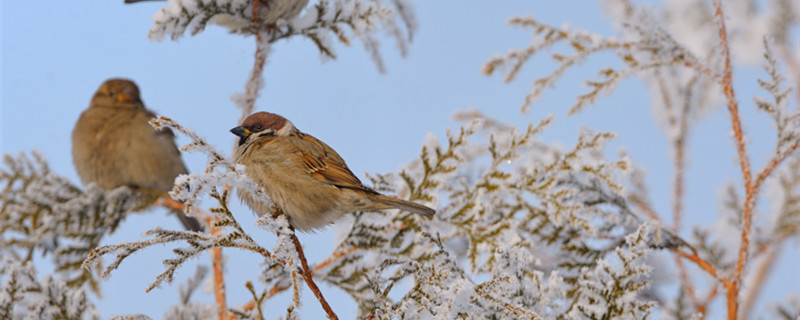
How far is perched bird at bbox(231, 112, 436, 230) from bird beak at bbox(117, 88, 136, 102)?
3464 mm

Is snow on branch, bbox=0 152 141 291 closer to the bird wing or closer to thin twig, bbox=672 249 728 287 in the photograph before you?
the bird wing

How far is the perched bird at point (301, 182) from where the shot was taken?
2.95m

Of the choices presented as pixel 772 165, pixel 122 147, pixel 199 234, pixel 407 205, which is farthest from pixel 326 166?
pixel 122 147

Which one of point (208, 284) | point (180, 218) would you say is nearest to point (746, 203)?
point (208, 284)

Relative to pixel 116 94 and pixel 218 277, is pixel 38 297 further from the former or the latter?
pixel 116 94

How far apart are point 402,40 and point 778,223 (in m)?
2.71

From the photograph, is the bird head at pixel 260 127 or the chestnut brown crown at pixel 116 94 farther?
the chestnut brown crown at pixel 116 94

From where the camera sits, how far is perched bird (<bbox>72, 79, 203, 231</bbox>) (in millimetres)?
5637

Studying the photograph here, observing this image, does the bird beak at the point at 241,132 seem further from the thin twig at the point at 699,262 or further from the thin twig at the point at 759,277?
the thin twig at the point at 759,277

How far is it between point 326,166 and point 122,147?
3333 mm

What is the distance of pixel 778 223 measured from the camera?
4.43 meters

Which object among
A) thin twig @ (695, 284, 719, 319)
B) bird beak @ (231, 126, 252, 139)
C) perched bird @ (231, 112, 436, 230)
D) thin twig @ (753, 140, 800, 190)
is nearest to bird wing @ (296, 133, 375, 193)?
perched bird @ (231, 112, 436, 230)

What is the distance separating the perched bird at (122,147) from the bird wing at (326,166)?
9.32ft

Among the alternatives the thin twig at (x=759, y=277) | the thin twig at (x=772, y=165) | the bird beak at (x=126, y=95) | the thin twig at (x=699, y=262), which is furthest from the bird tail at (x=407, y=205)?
the thin twig at (x=759, y=277)
